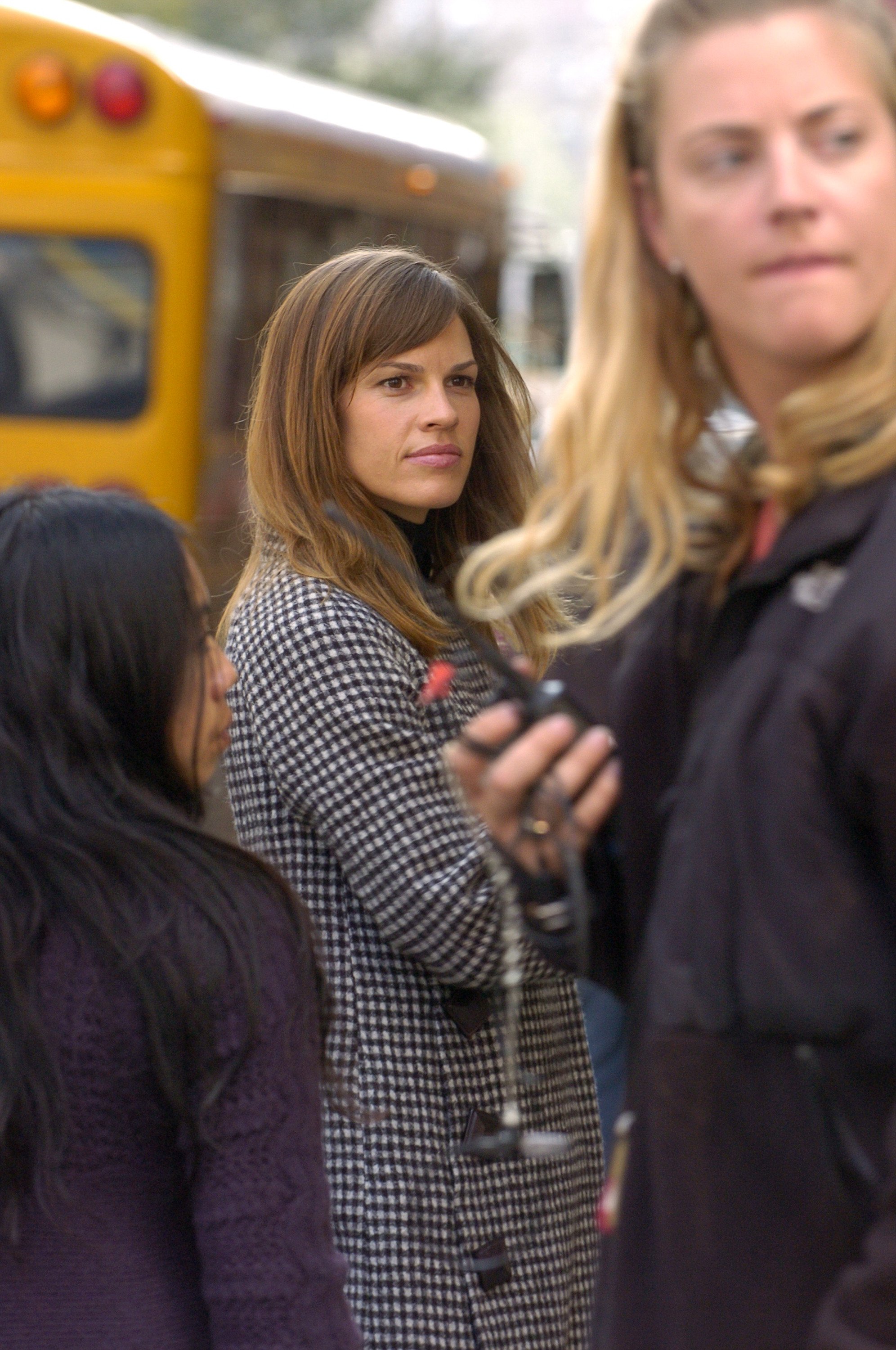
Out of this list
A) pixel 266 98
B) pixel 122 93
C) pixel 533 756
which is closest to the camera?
pixel 533 756

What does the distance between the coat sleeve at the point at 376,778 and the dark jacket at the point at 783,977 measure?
84 centimetres

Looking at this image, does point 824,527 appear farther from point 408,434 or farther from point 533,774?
point 408,434

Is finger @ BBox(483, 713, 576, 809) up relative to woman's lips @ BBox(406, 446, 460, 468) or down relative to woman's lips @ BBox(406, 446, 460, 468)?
down

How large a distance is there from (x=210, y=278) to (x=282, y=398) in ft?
12.5

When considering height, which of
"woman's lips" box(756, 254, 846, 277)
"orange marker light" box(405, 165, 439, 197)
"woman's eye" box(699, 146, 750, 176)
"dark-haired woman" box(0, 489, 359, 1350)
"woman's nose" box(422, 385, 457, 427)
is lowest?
"dark-haired woman" box(0, 489, 359, 1350)

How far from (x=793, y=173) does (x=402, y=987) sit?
4.39 feet

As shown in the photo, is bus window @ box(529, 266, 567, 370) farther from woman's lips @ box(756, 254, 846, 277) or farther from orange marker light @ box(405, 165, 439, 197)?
woman's lips @ box(756, 254, 846, 277)

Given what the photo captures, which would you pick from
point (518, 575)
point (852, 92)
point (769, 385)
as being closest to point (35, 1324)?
point (518, 575)

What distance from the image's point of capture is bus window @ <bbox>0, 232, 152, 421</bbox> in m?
6.28

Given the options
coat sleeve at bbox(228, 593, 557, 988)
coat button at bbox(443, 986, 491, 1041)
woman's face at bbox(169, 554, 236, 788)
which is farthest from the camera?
coat button at bbox(443, 986, 491, 1041)

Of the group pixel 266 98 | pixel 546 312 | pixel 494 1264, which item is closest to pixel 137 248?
pixel 266 98

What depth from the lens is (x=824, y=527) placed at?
132cm

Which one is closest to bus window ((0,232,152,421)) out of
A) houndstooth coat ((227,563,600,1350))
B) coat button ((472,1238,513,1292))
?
houndstooth coat ((227,563,600,1350))

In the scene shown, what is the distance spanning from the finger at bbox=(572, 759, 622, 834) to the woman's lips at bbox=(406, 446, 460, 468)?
1180 mm
